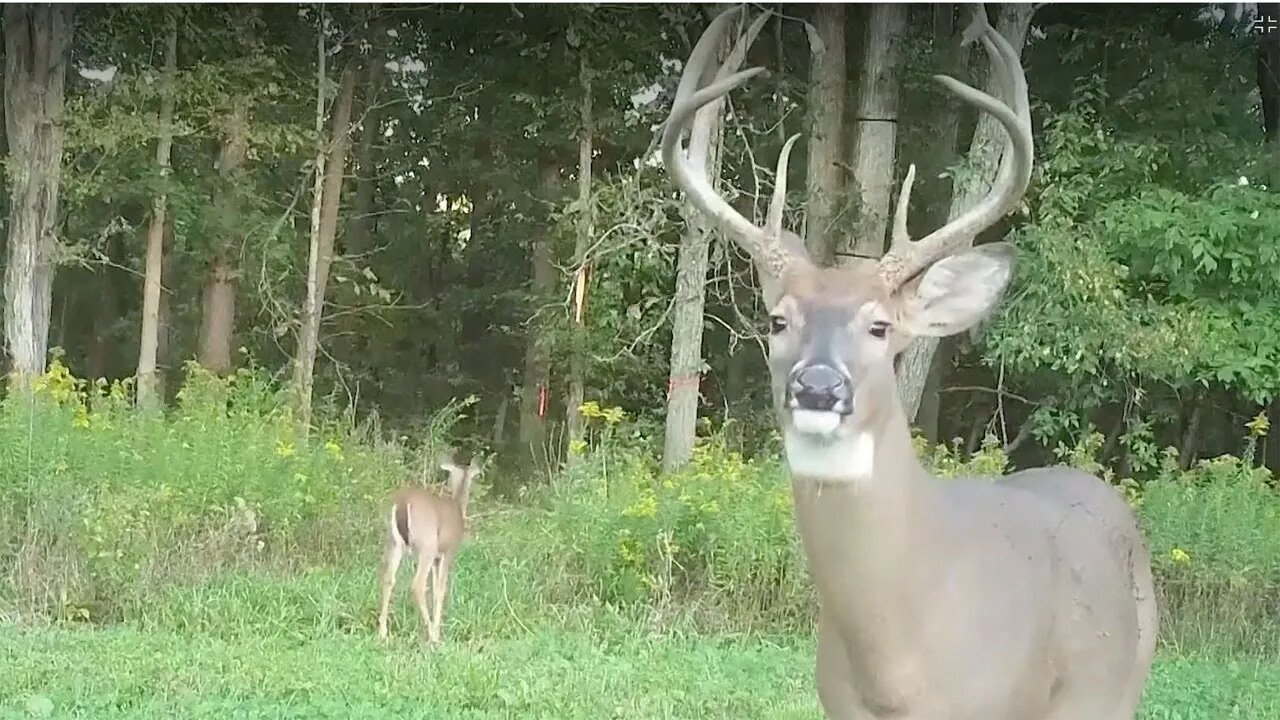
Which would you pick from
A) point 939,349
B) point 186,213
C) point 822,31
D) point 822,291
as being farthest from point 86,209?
point 822,291

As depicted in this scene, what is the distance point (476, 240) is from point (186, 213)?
2546 mm

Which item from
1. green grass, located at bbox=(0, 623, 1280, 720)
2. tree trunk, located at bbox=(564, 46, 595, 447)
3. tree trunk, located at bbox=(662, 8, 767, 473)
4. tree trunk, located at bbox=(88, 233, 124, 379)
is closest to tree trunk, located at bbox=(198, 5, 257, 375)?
tree trunk, located at bbox=(88, 233, 124, 379)

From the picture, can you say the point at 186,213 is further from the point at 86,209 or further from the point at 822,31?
the point at 822,31

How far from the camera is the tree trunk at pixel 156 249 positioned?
10.4 meters

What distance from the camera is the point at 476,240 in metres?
12.6

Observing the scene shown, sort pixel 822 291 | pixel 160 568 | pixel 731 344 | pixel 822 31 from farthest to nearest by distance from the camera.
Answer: pixel 731 344 < pixel 822 31 < pixel 160 568 < pixel 822 291

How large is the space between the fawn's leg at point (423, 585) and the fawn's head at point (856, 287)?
316cm

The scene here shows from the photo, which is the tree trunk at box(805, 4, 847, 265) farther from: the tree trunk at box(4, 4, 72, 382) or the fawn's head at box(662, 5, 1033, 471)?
the fawn's head at box(662, 5, 1033, 471)

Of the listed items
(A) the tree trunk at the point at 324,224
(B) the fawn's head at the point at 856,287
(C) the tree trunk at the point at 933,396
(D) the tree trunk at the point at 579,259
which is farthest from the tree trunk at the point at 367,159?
(B) the fawn's head at the point at 856,287

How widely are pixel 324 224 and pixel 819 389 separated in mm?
9664

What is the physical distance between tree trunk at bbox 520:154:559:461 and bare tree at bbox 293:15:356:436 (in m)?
1.63

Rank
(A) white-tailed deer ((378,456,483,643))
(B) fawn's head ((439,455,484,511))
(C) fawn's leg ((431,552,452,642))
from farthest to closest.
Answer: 1. (B) fawn's head ((439,455,484,511))
2. (A) white-tailed deer ((378,456,483,643))
3. (C) fawn's leg ((431,552,452,642))

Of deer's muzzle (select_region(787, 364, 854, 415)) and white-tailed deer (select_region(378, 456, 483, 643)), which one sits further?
white-tailed deer (select_region(378, 456, 483, 643))

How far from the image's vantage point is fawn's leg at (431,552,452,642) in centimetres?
575
